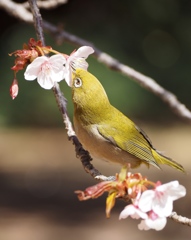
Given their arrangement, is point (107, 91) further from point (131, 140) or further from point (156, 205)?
point (156, 205)

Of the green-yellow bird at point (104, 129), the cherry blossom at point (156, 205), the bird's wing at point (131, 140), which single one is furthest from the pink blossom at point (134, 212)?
the bird's wing at point (131, 140)

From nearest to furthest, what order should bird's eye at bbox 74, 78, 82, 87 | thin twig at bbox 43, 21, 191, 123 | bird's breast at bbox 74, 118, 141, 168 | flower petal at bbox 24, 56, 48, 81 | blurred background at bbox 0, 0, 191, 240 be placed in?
flower petal at bbox 24, 56, 48, 81 < bird's eye at bbox 74, 78, 82, 87 < bird's breast at bbox 74, 118, 141, 168 < thin twig at bbox 43, 21, 191, 123 < blurred background at bbox 0, 0, 191, 240

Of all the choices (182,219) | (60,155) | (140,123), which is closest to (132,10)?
(140,123)

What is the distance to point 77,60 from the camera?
261 centimetres

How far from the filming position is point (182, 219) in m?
2.18

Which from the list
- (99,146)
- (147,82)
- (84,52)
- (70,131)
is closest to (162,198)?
(84,52)

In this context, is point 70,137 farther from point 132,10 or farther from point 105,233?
point 132,10

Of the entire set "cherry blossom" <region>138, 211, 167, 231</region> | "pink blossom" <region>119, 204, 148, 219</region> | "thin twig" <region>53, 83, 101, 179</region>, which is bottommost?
"cherry blossom" <region>138, 211, 167, 231</region>

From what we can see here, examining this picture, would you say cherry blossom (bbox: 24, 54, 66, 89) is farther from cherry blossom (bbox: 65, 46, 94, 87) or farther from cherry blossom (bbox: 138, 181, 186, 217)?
cherry blossom (bbox: 138, 181, 186, 217)

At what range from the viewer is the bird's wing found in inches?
118

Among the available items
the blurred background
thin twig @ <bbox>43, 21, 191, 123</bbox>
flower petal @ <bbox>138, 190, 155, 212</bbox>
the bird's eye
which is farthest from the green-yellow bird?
the blurred background

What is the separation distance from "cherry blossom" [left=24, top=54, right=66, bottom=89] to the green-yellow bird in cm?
11

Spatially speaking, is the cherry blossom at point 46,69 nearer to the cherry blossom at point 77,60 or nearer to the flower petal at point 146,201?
the cherry blossom at point 77,60

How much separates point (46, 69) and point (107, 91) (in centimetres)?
914
